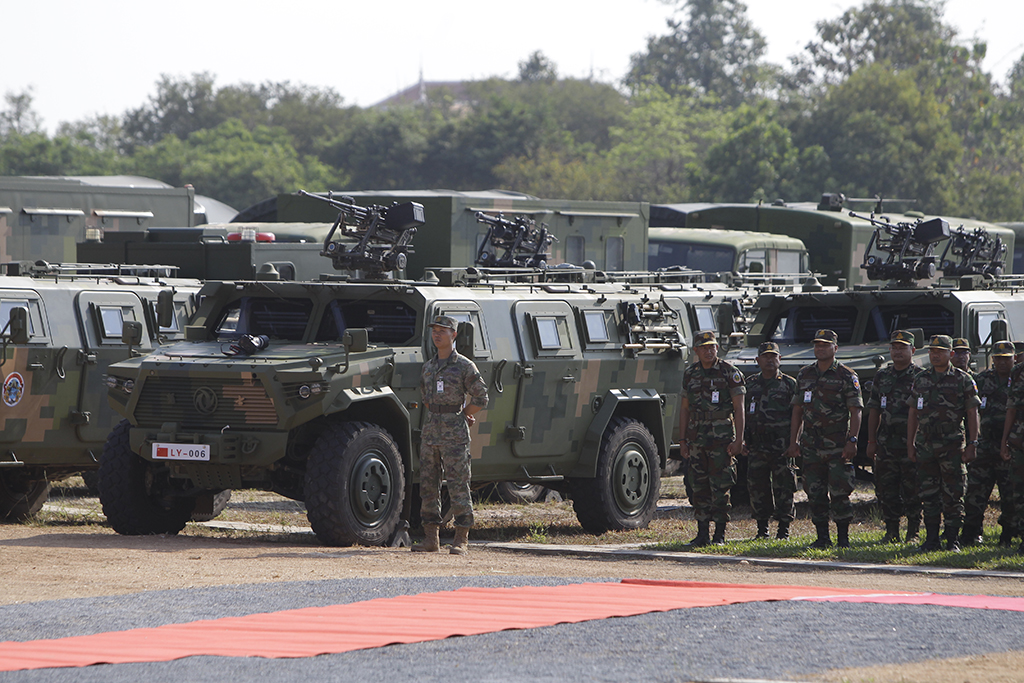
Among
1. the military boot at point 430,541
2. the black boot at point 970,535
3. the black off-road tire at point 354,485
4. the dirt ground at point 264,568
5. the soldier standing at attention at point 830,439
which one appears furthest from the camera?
the black boot at point 970,535

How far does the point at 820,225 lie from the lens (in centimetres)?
2212

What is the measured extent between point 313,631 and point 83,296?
7.09 meters

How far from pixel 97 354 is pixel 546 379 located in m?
3.97

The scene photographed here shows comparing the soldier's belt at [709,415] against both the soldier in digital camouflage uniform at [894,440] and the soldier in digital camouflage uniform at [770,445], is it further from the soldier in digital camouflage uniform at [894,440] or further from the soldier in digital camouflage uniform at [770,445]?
the soldier in digital camouflage uniform at [894,440]

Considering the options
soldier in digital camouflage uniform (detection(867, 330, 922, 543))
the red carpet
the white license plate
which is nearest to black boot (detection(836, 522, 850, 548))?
soldier in digital camouflage uniform (detection(867, 330, 922, 543))

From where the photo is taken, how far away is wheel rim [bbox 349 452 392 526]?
424 inches

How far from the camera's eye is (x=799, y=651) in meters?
6.77

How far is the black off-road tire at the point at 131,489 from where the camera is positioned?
11.4m

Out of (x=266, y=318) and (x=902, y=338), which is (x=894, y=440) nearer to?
(x=902, y=338)

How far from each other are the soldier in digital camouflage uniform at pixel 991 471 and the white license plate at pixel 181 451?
5.52 m

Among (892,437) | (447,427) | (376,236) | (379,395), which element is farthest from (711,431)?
(376,236)

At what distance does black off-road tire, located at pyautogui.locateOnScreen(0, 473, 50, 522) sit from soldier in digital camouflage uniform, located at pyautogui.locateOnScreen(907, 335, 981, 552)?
737 centimetres

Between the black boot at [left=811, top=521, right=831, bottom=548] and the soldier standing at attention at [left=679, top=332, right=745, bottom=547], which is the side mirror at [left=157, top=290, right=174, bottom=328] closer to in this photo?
the soldier standing at attention at [left=679, top=332, right=745, bottom=547]

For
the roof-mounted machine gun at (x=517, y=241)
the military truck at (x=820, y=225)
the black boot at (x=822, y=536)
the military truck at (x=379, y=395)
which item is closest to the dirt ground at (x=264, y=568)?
the military truck at (x=379, y=395)
